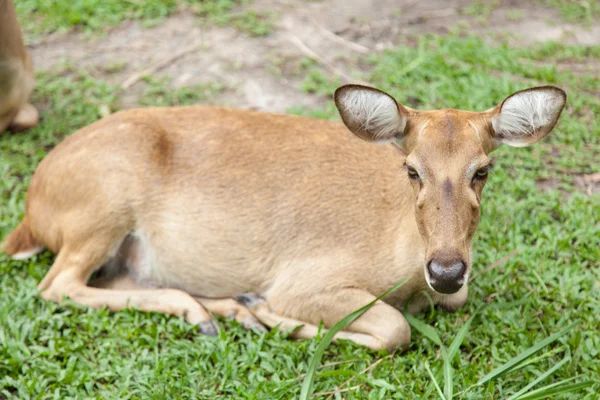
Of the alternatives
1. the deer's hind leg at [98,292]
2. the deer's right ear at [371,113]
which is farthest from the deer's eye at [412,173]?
the deer's hind leg at [98,292]

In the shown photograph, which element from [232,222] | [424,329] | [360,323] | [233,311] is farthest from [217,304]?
[424,329]

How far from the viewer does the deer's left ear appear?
14.1ft

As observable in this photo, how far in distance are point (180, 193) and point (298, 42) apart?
3295 millimetres

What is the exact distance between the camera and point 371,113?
4.53m

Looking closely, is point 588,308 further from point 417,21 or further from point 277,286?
point 417,21

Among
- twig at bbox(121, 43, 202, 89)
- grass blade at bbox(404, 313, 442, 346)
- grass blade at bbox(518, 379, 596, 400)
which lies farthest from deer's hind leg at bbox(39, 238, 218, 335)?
twig at bbox(121, 43, 202, 89)

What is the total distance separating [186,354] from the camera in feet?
16.1

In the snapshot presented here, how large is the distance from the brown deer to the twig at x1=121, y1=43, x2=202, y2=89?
1.97 metres

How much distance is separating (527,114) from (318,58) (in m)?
3.86

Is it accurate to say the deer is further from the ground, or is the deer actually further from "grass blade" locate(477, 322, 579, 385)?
"grass blade" locate(477, 322, 579, 385)

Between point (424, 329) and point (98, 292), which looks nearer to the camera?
point (424, 329)

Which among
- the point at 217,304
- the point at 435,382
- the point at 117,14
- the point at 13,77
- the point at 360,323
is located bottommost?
the point at 217,304

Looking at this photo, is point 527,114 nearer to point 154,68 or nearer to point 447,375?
point 447,375

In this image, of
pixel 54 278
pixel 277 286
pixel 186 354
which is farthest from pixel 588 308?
pixel 54 278
